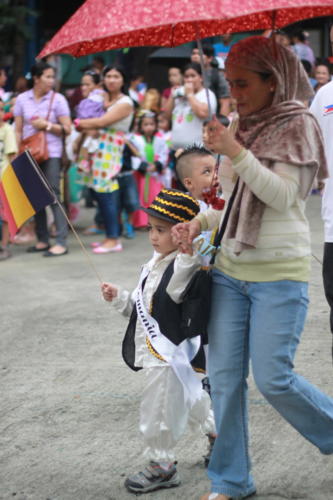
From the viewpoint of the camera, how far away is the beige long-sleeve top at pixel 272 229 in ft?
9.70

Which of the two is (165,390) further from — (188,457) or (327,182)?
(327,182)

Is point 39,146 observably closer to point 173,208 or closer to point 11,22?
point 173,208

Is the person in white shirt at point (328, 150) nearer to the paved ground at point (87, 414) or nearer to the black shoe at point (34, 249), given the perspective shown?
the paved ground at point (87, 414)

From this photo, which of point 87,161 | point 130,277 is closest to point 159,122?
point 87,161

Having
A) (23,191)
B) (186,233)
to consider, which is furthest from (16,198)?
(186,233)

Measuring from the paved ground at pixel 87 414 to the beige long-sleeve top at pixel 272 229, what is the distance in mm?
959

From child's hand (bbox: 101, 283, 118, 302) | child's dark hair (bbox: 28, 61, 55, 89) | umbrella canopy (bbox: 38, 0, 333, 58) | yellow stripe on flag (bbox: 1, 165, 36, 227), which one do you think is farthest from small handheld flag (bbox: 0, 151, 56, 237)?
child's dark hair (bbox: 28, 61, 55, 89)

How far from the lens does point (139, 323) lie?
12.4 feet

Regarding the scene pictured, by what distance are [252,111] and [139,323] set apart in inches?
44.1

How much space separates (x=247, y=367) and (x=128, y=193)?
21.4 ft

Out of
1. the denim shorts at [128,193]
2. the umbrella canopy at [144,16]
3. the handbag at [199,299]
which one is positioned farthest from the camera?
the denim shorts at [128,193]

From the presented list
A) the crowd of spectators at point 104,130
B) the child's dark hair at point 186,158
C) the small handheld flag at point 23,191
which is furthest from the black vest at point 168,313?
the crowd of spectators at point 104,130

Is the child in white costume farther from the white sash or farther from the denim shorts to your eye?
the denim shorts

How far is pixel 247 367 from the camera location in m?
3.35
